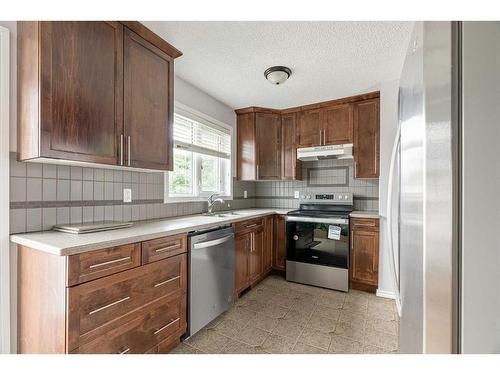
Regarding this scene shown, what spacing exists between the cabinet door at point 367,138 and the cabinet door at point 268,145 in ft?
3.60

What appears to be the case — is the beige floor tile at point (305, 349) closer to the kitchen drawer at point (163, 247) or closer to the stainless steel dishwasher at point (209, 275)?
the stainless steel dishwasher at point (209, 275)

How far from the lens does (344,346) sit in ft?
5.67

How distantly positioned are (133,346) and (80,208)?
0.98 metres

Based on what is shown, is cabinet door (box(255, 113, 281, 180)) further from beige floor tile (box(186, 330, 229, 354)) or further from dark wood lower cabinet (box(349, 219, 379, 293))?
beige floor tile (box(186, 330, 229, 354))

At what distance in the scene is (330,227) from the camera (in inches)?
107

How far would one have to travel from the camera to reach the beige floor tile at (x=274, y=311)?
2158mm

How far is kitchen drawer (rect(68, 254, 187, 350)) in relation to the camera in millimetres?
1081

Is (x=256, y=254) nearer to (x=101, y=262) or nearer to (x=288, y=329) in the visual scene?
(x=288, y=329)

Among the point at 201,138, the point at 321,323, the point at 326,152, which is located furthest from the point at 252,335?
the point at 326,152

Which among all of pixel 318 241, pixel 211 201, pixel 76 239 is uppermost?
pixel 211 201

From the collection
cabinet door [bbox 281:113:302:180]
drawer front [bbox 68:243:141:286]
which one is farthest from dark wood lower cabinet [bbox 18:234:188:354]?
cabinet door [bbox 281:113:302:180]

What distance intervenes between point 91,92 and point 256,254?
A: 2231 mm

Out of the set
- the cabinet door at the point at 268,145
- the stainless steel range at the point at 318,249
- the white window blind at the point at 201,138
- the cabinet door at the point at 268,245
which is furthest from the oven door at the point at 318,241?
the white window blind at the point at 201,138
